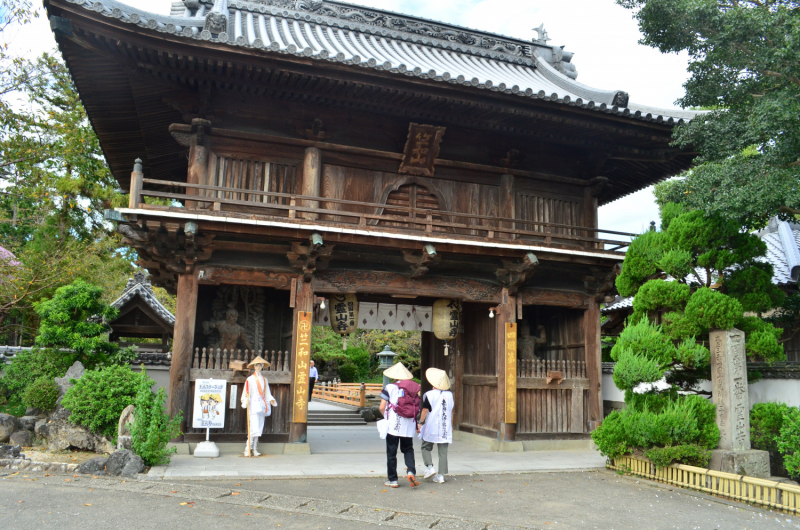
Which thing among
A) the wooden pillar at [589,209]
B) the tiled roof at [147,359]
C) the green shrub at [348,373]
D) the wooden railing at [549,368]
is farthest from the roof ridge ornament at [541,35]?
the green shrub at [348,373]

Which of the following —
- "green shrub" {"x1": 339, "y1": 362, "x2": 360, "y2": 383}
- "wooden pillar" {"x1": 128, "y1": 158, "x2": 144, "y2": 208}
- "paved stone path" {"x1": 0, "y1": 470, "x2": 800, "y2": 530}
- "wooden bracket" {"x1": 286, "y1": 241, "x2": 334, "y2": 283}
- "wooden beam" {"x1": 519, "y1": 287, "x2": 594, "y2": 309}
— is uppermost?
"wooden pillar" {"x1": 128, "y1": 158, "x2": 144, "y2": 208}

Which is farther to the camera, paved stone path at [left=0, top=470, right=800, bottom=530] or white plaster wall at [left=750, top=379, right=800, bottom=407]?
white plaster wall at [left=750, top=379, right=800, bottom=407]

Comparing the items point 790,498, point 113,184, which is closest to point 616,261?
point 790,498

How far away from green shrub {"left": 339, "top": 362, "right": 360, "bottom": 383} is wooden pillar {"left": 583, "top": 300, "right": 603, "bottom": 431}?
79.9 feet

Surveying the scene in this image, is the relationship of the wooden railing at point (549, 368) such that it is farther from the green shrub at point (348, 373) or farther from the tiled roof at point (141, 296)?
the green shrub at point (348, 373)

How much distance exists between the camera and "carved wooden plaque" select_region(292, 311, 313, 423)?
10781 millimetres

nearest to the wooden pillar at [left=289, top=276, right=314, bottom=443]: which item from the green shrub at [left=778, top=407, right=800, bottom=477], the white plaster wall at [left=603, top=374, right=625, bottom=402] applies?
the white plaster wall at [left=603, top=374, right=625, bottom=402]

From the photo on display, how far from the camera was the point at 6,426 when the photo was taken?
35.3 ft

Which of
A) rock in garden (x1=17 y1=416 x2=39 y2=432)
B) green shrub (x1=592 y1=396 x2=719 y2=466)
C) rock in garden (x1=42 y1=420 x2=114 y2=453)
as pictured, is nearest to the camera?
green shrub (x1=592 y1=396 x2=719 y2=466)

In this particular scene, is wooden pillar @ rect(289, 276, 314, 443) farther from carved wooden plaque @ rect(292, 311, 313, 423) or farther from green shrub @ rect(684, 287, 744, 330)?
green shrub @ rect(684, 287, 744, 330)

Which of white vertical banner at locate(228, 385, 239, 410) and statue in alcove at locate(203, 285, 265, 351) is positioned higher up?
statue in alcove at locate(203, 285, 265, 351)

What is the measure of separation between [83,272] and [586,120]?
1677 centimetres

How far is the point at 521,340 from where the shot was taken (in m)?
13.6

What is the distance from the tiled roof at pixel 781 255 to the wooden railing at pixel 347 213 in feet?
13.4
